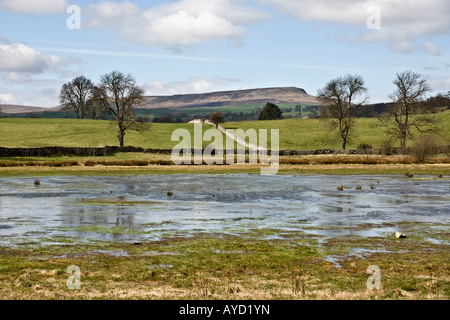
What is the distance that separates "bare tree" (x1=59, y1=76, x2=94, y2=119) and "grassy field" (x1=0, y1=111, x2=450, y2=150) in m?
16.5

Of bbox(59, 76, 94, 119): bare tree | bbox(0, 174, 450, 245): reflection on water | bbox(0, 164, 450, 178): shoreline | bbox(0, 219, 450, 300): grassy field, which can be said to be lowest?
bbox(0, 174, 450, 245): reflection on water

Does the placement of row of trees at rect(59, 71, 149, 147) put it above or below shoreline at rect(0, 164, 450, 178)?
above

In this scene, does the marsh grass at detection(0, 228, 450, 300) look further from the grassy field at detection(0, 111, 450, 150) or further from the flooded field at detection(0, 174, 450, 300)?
the grassy field at detection(0, 111, 450, 150)

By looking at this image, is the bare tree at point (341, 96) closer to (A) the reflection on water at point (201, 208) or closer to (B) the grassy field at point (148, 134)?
(B) the grassy field at point (148, 134)

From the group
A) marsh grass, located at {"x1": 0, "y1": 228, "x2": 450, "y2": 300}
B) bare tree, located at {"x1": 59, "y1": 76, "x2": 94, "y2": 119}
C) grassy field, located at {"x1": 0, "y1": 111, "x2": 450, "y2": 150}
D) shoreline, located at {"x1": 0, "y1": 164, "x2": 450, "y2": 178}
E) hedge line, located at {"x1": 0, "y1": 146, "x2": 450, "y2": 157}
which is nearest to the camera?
marsh grass, located at {"x1": 0, "y1": 228, "x2": 450, "y2": 300}

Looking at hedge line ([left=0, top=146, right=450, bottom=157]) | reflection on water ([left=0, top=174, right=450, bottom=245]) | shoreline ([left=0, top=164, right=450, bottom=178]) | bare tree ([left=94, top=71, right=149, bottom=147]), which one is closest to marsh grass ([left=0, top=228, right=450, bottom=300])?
reflection on water ([left=0, top=174, right=450, bottom=245])

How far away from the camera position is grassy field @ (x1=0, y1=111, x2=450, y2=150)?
95062 mm

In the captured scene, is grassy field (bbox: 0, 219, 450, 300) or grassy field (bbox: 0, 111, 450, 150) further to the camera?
grassy field (bbox: 0, 111, 450, 150)

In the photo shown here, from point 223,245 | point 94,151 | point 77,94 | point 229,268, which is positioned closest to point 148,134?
point 94,151

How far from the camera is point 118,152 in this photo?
79000 mm

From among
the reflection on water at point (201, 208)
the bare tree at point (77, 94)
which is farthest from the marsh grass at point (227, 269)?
the bare tree at point (77, 94)

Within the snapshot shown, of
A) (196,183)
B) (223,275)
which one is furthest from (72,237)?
(196,183)

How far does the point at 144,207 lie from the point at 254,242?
1126 centimetres
